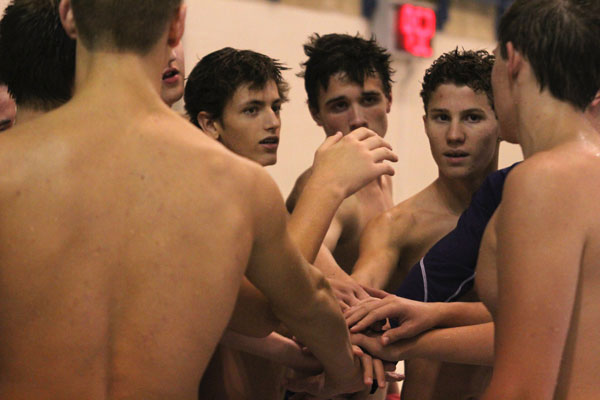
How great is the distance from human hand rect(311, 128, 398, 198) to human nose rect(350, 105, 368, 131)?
4.23 ft

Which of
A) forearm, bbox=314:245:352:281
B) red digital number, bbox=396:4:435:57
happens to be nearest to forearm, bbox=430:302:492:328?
forearm, bbox=314:245:352:281

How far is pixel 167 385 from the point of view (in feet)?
5.35

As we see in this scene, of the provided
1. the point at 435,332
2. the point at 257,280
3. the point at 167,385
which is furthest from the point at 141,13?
the point at 435,332

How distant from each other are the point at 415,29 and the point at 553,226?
18.2ft

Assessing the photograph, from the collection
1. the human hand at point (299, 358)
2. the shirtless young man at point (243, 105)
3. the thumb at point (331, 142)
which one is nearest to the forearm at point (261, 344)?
the human hand at point (299, 358)

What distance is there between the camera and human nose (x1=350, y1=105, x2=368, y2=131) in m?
3.80

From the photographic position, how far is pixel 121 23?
1.66 m

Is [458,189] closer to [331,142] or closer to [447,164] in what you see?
[447,164]

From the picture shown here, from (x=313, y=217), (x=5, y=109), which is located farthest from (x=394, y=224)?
(x=5, y=109)

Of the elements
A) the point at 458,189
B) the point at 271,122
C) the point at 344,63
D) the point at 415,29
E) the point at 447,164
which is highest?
the point at 415,29

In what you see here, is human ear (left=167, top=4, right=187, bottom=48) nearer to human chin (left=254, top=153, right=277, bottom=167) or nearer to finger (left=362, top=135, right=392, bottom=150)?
finger (left=362, top=135, right=392, bottom=150)

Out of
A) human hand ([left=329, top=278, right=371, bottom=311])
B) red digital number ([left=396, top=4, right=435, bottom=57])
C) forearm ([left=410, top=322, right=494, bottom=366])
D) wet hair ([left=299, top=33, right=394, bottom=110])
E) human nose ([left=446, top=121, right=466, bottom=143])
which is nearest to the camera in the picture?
forearm ([left=410, top=322, right=494, bottom=366])

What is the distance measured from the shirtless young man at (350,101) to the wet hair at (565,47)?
1.86 metres

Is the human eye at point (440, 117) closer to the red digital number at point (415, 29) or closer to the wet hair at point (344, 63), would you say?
the wet hair at point (344, 63)
